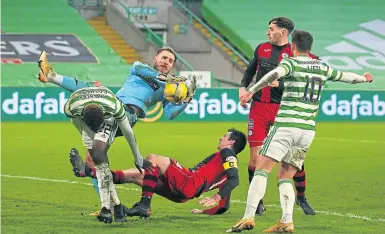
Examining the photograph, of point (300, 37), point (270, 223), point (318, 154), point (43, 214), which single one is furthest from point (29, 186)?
point (318, 154)

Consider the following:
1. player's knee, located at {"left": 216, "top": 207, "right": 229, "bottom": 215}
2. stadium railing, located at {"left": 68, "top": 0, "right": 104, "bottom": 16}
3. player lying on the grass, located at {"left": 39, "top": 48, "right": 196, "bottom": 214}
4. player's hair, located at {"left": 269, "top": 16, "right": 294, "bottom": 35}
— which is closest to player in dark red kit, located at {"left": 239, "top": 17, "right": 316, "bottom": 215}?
player's hair, located at {"left": 269, "top": 16, "right": 294, "bottom": 35}

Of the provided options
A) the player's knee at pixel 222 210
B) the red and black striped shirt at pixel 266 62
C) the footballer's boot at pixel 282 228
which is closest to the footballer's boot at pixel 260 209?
the player's knee at pixel 222 210

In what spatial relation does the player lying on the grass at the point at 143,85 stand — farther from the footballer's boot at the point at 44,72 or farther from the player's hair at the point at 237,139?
the player's hair at the point at 237,139

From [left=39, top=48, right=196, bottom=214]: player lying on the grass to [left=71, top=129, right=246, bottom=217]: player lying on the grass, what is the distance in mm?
395

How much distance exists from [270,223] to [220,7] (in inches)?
1027

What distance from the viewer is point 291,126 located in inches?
353

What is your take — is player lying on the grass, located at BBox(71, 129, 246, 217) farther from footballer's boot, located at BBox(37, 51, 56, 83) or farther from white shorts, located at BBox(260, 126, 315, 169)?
white shorts, located at BBox(260, 126, 315, 169)

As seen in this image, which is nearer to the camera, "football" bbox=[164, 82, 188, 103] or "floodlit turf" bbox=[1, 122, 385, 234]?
"floodlit turf" bbox=[1, 122, 385, 234]

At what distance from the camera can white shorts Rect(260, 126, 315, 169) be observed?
29.3ft

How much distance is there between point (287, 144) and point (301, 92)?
485mm

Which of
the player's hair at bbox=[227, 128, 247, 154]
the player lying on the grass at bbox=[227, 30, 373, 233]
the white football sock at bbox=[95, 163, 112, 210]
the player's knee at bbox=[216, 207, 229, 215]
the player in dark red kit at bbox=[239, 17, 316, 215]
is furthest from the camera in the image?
the player in dark red kit at bbox=[239, 17, 316, 215]

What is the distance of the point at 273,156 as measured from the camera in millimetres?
8898

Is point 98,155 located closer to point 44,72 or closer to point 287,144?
point 44,72

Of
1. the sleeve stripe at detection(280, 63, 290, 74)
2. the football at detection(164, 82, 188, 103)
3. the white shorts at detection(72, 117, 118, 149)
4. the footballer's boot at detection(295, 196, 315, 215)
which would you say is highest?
the sleeve stripe at detection(280, 63, 290, 74)
